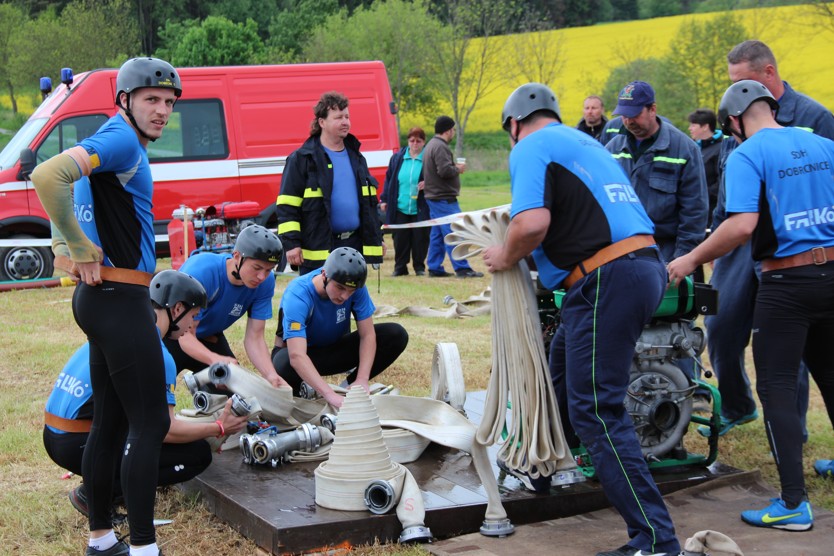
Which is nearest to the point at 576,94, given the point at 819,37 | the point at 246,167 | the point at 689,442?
the point at 819,37

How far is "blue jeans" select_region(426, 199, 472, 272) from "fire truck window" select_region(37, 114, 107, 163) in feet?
15.3

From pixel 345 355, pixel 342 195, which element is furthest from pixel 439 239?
pixel 345 355

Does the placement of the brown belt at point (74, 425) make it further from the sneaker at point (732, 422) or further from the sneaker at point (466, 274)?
the sneaker at point (466, 274)

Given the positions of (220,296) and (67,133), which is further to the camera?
(67,133)

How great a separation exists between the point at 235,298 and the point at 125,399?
2.10m

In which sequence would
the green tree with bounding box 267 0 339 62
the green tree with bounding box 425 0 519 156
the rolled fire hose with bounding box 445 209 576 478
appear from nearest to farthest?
the rolled fire hose with bounding box 445 209 576 478, the green tree with bounding box 425 0 519 156, the green tree with bounding box 267 0 339 62

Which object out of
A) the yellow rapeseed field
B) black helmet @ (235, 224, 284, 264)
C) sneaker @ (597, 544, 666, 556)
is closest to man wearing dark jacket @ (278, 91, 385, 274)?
black helmet @ (235, 224, 284, 264)

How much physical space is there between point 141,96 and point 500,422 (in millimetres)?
2118

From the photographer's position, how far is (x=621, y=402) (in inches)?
160

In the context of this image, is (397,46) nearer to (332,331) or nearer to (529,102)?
(332,331)

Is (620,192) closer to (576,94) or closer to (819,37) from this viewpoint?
(576,94)

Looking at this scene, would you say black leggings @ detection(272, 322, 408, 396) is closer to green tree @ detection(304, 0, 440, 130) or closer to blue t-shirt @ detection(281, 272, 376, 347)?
blue t-shirt @ detection(281, 272, 376, 347)

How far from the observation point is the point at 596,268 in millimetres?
4047

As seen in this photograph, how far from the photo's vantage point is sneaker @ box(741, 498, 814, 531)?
4.43 m
